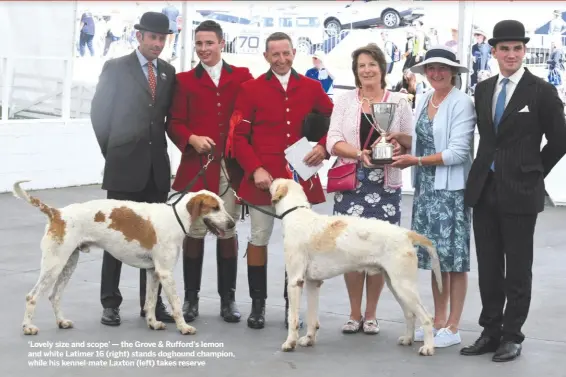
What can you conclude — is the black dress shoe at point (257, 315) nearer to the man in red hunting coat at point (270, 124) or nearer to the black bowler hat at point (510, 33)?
the man in red hunting coat at point (270, 124)

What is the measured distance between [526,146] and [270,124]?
172 cm

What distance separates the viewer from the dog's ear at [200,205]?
20.0ft

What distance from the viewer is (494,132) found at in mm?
5594

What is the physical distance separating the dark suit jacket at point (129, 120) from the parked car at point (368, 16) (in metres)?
7.82

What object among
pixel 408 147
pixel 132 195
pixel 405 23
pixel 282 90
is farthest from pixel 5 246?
pixel 405 23

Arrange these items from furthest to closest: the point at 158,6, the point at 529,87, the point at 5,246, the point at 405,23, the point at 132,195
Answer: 1. the point at 158,6
2. the point at 405,23
3. the point at 5,246
4. the point at 132,195
5. the point at 529,87

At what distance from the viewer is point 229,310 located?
21.7 feet

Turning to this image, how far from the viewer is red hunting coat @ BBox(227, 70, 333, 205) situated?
20.7 feet

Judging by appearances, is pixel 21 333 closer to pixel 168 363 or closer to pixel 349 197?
pixel 168 363

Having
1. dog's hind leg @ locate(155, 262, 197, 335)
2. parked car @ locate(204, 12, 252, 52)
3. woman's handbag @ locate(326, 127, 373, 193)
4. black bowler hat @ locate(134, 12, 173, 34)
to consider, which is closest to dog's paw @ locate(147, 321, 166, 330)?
dog's hind leg @ locate(155, 262, 197, 335)

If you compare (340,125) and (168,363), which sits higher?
(340,125)

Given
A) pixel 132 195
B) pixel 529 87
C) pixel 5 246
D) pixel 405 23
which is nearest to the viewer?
pixel 529 87

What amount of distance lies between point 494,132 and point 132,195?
245cm

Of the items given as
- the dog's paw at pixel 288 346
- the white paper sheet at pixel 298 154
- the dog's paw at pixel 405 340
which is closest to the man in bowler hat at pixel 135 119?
the white paper sheet at pixel 298 154
